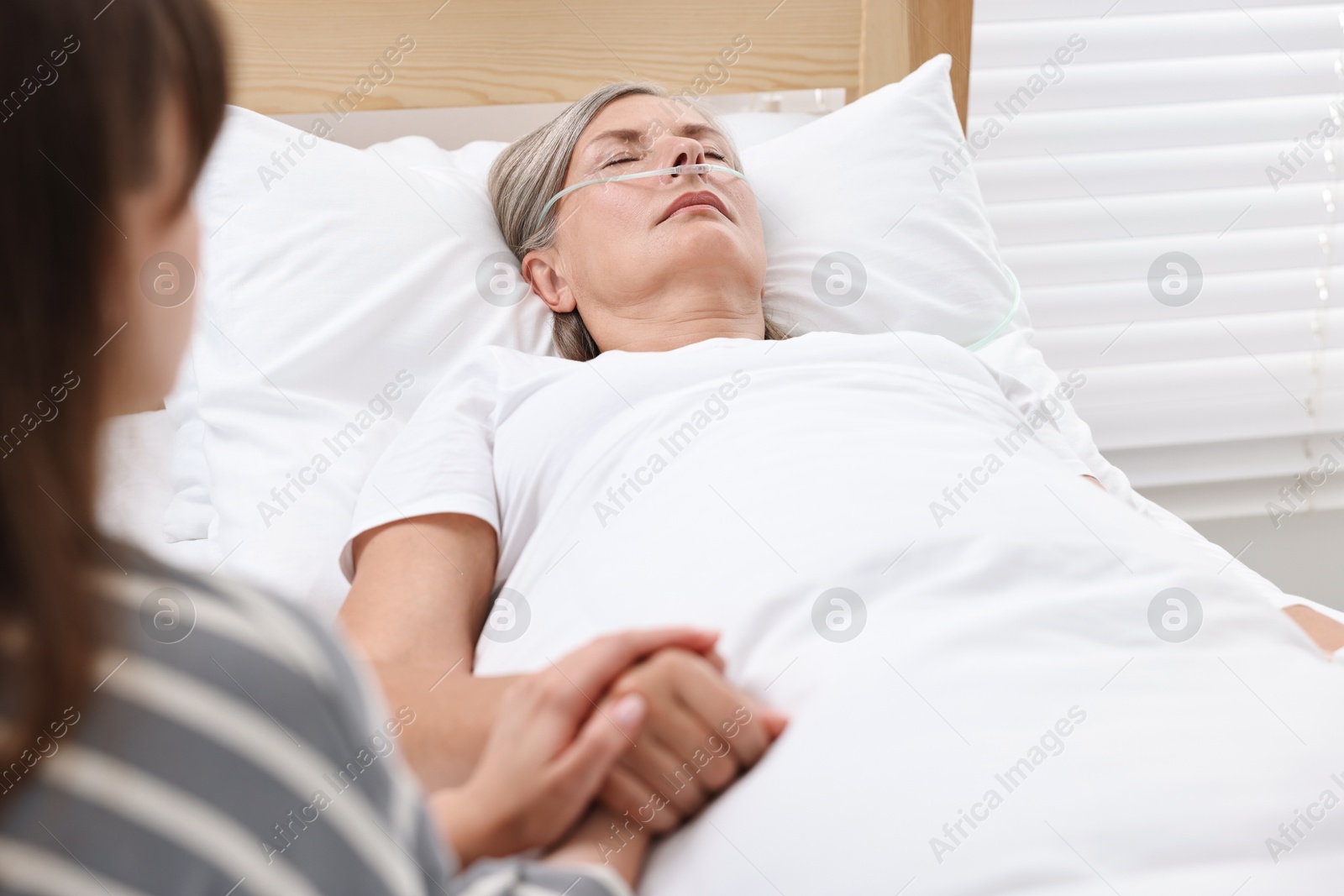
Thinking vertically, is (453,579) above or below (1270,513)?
above

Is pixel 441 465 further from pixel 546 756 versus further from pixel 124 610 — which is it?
pixel 124 610

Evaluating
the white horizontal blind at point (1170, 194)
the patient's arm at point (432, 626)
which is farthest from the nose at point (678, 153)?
the white horizontal blind at point (1170, 194)

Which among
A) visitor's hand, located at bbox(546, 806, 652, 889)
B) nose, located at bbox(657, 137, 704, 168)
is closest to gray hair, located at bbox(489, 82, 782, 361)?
nose, located at bbox(657, 137, 704, 168)

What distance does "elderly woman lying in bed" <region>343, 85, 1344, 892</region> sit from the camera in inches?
24.2

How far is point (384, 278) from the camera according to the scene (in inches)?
53.9

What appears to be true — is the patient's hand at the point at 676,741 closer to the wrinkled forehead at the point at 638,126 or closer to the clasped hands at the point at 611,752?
the clasped hands at the point at 611,752

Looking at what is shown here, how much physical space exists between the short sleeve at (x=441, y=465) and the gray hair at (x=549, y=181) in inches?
11.1

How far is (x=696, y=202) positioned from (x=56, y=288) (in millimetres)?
1121

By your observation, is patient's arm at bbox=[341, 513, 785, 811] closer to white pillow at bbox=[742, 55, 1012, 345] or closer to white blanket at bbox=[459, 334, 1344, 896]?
white blanket at bbox=[459, 334, 1344, 896]

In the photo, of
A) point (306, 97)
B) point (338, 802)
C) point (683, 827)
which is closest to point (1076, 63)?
point (306, 97)

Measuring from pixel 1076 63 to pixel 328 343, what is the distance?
1.56 m

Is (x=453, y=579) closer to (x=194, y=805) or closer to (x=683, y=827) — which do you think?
(x=683, y=827)

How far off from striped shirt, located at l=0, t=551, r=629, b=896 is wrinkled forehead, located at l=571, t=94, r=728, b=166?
1181mm

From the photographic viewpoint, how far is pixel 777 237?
1602 millimetres
